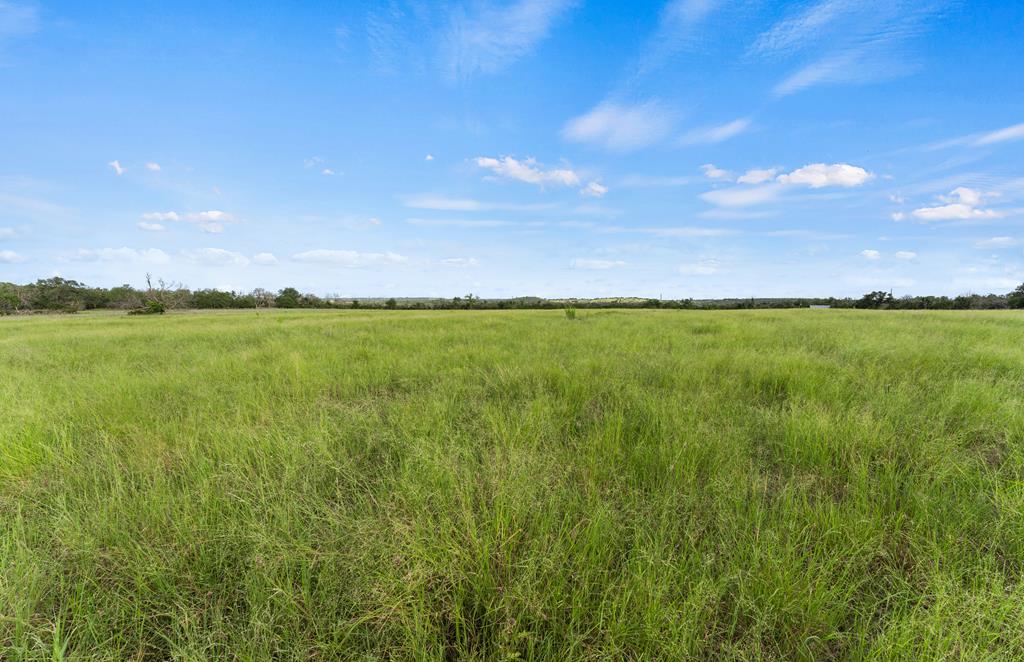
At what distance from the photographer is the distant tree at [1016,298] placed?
3544 cm

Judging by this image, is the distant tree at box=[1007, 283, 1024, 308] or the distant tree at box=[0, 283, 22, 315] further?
the distant tree at box=[0, 283, 22, 315]

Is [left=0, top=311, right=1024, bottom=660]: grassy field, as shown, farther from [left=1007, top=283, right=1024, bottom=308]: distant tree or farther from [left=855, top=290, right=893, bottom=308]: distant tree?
[left=1007, top=283, right=1024, bottom=308]: distant tree

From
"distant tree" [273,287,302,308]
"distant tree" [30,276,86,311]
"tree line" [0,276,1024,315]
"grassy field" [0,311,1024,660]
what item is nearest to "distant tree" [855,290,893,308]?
"tree line" [0,276,1024,315]

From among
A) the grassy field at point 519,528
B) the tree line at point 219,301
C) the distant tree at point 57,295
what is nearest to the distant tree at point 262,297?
the tree line at point 219,301

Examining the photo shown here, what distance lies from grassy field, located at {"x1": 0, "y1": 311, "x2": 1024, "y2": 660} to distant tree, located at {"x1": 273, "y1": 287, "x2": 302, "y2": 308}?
6934cm

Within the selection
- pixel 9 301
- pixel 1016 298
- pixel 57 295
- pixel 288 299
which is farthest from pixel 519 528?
pixel 57 295

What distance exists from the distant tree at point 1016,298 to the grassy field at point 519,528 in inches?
2214

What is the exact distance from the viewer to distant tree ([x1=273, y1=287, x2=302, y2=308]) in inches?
2487

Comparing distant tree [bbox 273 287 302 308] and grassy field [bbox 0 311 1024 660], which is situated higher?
distant tree [bbox 273 287 302 308]

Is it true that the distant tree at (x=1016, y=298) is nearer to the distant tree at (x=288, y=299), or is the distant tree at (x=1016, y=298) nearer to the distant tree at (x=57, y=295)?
the distant tree at (x=288, y=299)

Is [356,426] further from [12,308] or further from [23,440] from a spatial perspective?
[12,308]

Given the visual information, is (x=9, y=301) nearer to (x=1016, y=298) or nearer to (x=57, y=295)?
(x=57, y=295)

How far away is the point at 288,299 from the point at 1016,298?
324 feet

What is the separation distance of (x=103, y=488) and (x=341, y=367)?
325 centimetres
